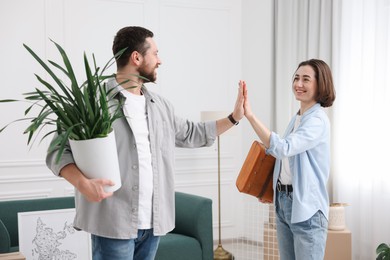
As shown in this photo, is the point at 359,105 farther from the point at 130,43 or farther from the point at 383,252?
the point at 130,43

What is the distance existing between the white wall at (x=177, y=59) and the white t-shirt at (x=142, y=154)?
2887mm

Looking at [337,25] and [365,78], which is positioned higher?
[337,25]

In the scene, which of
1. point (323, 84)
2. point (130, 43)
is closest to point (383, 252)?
point (323, 84)

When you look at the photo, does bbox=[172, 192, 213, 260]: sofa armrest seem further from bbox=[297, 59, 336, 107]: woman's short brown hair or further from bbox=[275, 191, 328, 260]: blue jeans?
bbox=[297, 59, 336, 107]: woman's short brown hair

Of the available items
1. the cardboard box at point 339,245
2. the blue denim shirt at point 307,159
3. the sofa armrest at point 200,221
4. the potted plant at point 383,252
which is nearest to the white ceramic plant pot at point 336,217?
the cardboard box at point 339,245

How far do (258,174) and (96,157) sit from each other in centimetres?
143

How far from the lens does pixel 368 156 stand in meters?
4.47

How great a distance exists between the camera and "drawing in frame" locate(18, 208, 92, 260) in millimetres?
3914

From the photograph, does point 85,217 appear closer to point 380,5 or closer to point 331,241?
point 331,241

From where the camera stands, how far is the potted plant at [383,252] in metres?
4.02

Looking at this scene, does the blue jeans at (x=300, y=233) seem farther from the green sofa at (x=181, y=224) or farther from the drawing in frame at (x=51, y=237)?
the drawing in frame at (x=51, y=237)

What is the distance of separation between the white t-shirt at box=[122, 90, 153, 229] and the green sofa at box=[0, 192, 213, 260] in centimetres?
222

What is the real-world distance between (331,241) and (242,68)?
2284 mm

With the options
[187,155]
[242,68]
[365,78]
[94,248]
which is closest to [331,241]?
[365,78]
